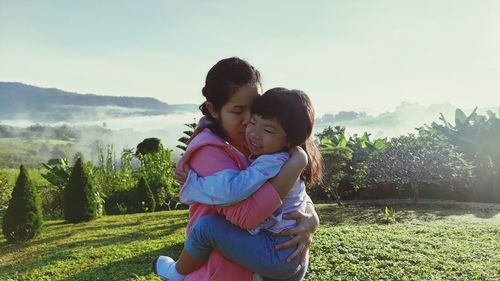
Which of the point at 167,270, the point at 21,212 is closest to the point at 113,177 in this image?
the point at 21,212

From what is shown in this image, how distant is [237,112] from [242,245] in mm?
601

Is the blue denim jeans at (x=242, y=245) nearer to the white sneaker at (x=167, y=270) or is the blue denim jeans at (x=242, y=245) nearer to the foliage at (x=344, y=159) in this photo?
the white sneaker at (x=167, y=270)

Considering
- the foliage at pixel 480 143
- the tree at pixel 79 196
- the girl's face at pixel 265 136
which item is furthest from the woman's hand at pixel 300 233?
the foliage at pixel 480 143

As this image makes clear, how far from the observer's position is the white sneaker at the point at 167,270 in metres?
2.48

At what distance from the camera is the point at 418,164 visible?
14.2 meters

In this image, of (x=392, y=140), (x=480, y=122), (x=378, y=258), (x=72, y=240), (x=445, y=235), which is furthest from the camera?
(x=480, y=122)

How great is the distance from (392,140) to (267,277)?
13.6 m

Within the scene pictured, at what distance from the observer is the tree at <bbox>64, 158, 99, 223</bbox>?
13992 mm

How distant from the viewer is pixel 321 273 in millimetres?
6680

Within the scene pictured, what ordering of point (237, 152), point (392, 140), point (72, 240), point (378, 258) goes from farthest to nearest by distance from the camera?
point (392, 140) → point (72, 240) → point (378, 258) → point (237, 152)

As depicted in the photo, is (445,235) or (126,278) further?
(445,235)

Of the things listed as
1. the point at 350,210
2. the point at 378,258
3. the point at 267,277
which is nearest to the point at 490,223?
the point at 350,210

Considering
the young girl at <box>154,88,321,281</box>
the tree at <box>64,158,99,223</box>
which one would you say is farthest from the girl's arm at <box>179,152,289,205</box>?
the tree at <box>64,158,99,223</box>

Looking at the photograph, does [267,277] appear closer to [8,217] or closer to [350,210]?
[8,217]
